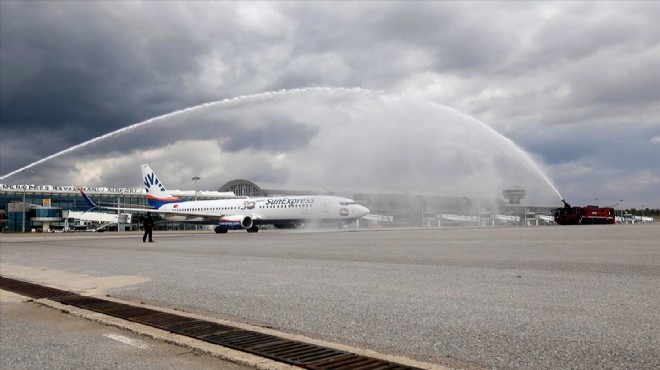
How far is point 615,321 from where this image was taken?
6738 millimetres

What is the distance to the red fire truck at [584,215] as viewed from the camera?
195 feet

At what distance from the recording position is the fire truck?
59453 millimetres

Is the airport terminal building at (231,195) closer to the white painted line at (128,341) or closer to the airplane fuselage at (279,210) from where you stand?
the airplane fuselage at (279,210)

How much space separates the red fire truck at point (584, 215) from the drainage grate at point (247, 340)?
195 feet

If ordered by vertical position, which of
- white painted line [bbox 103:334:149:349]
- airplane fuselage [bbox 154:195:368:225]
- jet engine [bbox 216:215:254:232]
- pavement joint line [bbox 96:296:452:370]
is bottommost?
white painted line [bbox 103:334:149:349]

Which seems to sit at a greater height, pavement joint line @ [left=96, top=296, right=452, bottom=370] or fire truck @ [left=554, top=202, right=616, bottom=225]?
fire truck @ [left=554, top=202, right=616, bottom=225]

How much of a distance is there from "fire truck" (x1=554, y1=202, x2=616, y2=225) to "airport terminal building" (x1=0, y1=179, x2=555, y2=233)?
769 centimetres

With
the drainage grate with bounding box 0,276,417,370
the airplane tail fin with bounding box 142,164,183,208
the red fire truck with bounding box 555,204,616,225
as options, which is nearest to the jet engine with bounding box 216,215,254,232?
the airplane tail fin with bounding box 142,164,183,208

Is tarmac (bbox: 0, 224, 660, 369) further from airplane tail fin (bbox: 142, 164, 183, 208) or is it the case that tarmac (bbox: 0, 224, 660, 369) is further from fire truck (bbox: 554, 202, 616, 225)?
airplane tail fin (bbox: 142, 164, 183, 208)

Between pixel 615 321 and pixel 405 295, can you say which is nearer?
pixel 615 321

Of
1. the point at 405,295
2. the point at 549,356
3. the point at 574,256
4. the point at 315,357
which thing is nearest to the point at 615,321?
the point at 549,356

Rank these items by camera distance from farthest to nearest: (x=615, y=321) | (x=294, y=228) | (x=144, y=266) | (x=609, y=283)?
1. (x=294, y=228)
2. (x=144, y=266)
3. (x=609, y=283)
4. (x=615, y=321)

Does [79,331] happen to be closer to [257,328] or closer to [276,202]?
[257,328]

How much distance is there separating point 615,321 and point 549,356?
83.2 inches
